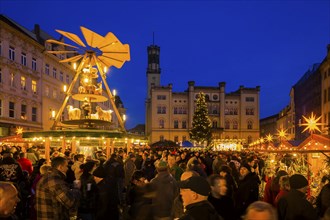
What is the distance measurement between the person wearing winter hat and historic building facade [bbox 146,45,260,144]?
80954 mm

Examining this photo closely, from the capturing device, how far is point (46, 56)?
44.0 metres

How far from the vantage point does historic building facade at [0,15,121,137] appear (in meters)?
34.2

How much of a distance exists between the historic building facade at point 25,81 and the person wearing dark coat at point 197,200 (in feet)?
86.9

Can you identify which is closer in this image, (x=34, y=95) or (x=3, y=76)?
(x=3, y=76)

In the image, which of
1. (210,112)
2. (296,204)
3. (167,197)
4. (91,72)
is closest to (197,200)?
(296,204)

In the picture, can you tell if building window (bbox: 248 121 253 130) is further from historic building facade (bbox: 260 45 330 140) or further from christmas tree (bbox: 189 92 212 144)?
christmas tree (bbox: 189 92 212 144)

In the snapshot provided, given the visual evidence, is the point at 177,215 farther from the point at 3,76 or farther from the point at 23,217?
the point at 3,76

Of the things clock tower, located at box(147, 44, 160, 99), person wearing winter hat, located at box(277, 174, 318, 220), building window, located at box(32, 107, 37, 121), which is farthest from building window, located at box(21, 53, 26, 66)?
clock tower, located at box(147, 44, 160, 99)

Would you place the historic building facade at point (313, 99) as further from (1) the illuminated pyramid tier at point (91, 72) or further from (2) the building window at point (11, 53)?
(2) the building window at point (11, 53)

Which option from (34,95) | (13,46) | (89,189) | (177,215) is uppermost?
(13,46)

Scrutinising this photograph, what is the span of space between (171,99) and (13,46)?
176 ft

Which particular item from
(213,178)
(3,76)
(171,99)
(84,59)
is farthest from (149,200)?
(171,99)

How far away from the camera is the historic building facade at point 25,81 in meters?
34.2

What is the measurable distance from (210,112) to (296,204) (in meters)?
83.3
